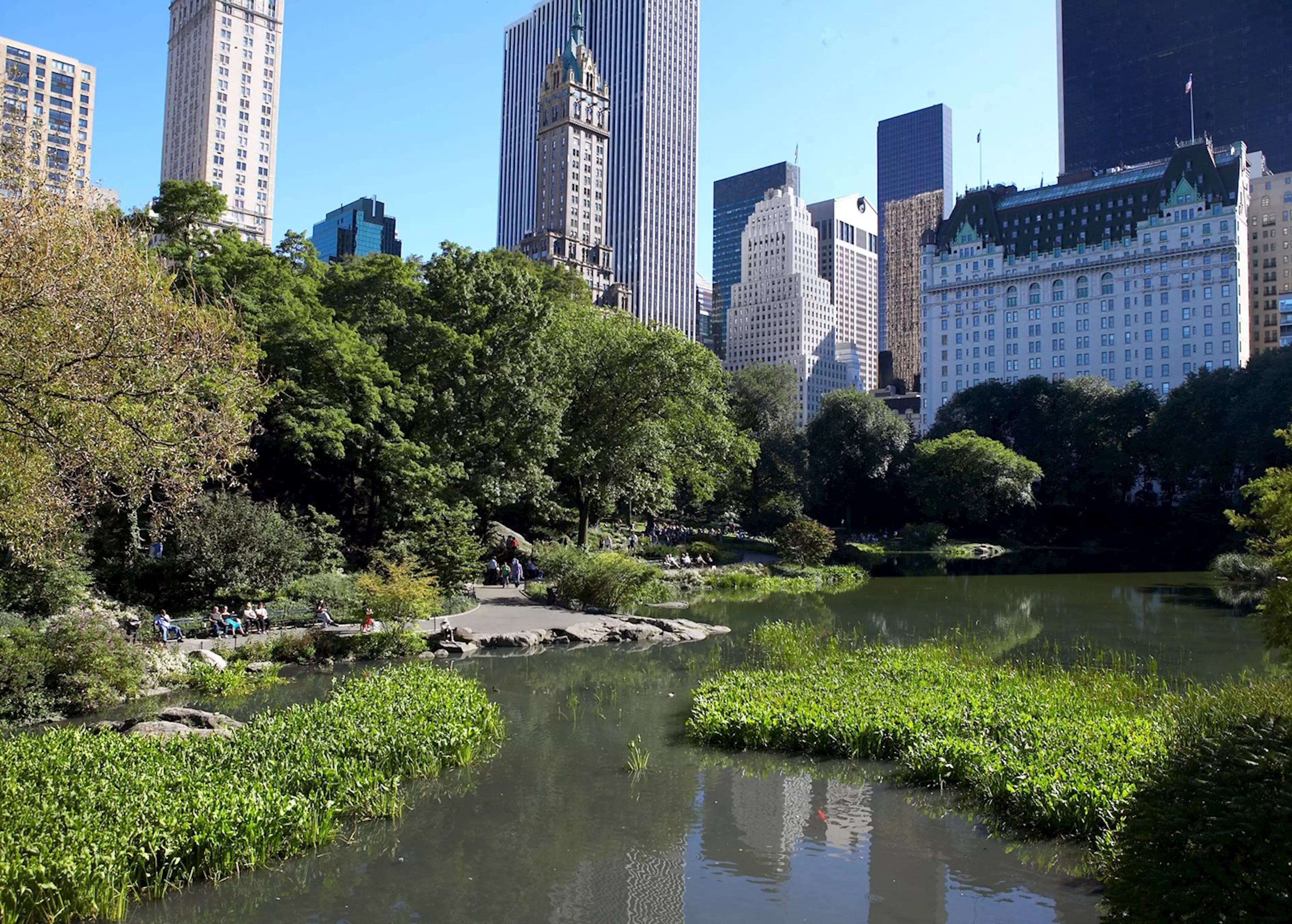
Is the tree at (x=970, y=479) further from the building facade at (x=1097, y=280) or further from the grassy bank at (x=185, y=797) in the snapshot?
the grassy bank at (x=185, y=797)

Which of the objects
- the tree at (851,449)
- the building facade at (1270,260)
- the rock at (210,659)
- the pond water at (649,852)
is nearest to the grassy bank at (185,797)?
the pond water at (649,852)

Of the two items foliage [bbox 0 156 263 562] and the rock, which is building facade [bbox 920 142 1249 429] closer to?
the rock

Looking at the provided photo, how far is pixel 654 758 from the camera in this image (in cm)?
1378

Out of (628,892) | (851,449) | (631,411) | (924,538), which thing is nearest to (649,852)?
(628,892)

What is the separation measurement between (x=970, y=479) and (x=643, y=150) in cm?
12464

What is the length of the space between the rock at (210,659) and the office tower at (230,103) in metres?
99.5

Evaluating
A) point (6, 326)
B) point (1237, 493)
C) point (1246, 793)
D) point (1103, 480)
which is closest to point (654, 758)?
point (1246, 793)

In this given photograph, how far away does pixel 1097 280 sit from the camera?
11362cm

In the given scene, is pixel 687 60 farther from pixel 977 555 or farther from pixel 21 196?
pixel 21 196

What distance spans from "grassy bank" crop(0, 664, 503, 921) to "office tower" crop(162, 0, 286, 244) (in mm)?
107356

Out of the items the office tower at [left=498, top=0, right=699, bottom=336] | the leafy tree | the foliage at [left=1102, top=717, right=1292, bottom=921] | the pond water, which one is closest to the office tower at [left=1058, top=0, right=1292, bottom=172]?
the office tower at [left=498, top=0, right=699, bottom=336]

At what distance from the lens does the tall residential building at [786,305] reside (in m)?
180

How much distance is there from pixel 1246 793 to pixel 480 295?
3268cm

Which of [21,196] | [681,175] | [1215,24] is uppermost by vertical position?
[1215,24]
